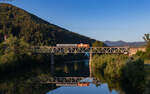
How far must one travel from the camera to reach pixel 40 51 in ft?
300

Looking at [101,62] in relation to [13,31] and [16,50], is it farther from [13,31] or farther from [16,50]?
[13,31]

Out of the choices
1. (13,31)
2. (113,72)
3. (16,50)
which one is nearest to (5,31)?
(13,31)

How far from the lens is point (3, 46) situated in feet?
214

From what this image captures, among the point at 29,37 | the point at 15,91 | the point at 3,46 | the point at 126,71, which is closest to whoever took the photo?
the point at 15,91

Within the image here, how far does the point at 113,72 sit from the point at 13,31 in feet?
425

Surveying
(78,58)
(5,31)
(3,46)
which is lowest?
(78,58)

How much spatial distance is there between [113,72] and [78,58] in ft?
342

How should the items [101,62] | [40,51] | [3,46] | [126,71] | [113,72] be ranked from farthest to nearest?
1. [40,51]
2. [3,46]
3. [101,62]
4. [113,72]
5. [126,71]

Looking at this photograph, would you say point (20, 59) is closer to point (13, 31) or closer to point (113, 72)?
point (113, 72)

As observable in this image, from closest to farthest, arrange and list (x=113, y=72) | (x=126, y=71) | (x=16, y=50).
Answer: (x=126, y=71) → (x=113, y=72) → (x=16, y=50)

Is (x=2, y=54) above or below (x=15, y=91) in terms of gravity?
above

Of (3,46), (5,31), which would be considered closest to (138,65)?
(3,46)

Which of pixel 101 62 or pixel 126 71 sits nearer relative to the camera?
pixel 126 71

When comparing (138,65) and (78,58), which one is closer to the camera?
(138,65)
